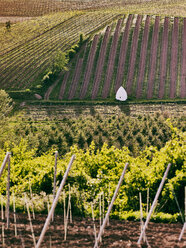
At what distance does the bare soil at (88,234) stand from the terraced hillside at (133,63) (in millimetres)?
63047

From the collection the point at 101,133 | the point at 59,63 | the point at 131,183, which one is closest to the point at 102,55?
the point at 59,63

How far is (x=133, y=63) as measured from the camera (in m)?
91.8

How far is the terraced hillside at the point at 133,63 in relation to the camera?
82.8 metres

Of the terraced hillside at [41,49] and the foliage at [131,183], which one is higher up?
the terraced hillside at [41,49]

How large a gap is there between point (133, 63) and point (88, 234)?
79015 mm

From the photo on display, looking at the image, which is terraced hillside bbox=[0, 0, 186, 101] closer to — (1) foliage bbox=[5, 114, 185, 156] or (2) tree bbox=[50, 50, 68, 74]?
(2) tree bbox=[50, 50, 68, 74]

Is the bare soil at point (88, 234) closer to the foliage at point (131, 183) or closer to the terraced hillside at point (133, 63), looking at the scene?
the foliage at point (131, 183)

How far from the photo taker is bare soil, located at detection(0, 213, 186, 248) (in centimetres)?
1553

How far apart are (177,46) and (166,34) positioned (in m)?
6.26

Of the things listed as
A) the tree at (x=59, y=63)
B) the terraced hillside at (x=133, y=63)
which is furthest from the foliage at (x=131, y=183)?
the tree at (x=59, y=63)

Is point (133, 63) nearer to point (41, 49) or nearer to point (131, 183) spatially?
point (41, 49)

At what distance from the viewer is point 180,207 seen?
2092 cm

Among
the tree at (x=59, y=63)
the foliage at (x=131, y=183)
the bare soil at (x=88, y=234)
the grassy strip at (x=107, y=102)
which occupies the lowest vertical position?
the bare soil at (x=88, y=234)

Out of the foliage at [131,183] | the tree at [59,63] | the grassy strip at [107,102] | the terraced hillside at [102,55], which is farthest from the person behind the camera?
the tree at [59,63]
